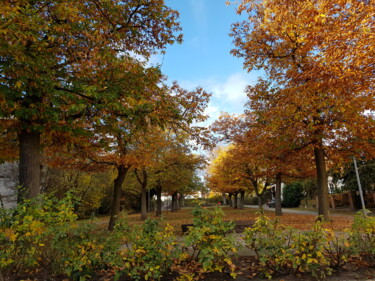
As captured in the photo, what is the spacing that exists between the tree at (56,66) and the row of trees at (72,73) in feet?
0.08

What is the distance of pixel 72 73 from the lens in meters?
7.28

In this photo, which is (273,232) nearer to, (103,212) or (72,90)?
(72,90)

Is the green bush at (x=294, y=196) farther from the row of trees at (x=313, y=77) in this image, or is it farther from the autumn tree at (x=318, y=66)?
the autumn tree at (x=318, y=66)

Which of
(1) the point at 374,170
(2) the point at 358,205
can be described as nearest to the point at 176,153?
(1) the point at 374,170

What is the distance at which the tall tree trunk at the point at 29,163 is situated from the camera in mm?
6770

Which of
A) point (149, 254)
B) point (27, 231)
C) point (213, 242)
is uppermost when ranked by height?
point (27, 231)

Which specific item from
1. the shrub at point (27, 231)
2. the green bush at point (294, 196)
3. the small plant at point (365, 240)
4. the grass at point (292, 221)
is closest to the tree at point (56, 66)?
the shrub at point (27, 231)

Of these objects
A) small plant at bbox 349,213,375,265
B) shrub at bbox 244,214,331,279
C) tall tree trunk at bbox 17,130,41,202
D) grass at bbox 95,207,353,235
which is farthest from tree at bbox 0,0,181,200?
small plant at bbox 349,213,375,265

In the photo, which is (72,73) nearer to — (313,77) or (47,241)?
(47,241)

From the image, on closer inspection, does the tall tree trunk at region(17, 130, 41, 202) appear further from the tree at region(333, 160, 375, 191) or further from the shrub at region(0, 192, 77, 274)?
the tree at region(333, 160, 375, 191)

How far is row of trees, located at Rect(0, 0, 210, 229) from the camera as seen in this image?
18.9 feet

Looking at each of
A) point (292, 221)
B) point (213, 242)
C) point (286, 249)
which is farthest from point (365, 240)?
point (292, 221)

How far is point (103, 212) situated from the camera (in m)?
36.4

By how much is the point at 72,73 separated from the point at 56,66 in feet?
1.40
